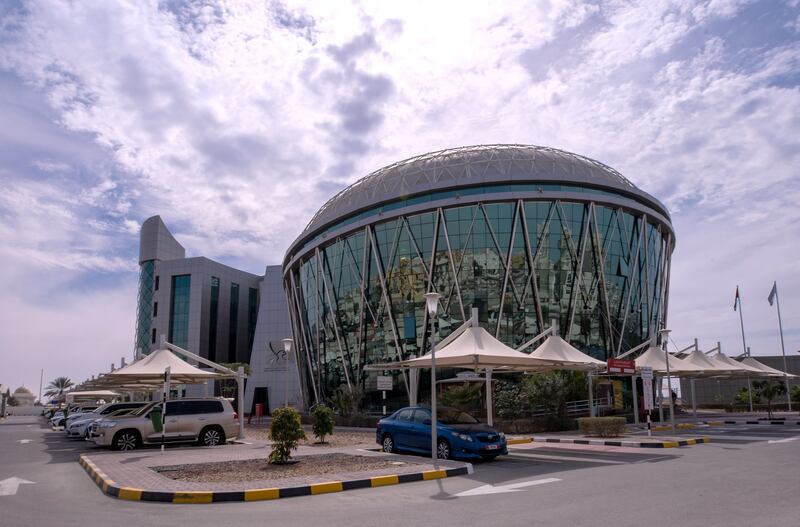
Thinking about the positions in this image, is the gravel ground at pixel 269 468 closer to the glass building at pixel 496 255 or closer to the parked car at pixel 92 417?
the parked car at pixel 92 417

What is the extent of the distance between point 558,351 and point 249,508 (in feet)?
55.6

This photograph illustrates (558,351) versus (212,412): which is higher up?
(558,351)

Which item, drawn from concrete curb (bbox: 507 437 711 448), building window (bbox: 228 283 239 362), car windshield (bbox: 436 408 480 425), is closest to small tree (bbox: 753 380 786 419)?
concrete curb (bbox: 507 437 711 448)

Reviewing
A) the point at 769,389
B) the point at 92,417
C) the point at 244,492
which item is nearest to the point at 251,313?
the point at 92,417

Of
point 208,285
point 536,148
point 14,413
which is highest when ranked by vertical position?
point 536,148

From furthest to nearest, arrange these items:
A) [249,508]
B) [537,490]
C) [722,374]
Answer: [722,374]
[537,490]
[249,508]

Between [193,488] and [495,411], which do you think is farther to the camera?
[495,411]

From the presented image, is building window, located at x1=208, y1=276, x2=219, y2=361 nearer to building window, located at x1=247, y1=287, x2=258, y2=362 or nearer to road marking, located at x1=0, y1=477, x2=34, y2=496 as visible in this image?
building window, located at x1=247, y1=287, x2=258, y2=362

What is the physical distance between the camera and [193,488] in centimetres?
1148

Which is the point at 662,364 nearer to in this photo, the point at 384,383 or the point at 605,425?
the point at 605,425

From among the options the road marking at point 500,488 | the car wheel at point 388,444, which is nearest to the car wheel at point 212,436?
the car wheel at point 388,444

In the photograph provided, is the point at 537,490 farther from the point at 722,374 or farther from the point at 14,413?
the point at 14,413

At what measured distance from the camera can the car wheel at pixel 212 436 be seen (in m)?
22.6

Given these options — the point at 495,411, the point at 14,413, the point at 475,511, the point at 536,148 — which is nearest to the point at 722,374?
the point at 495,411
